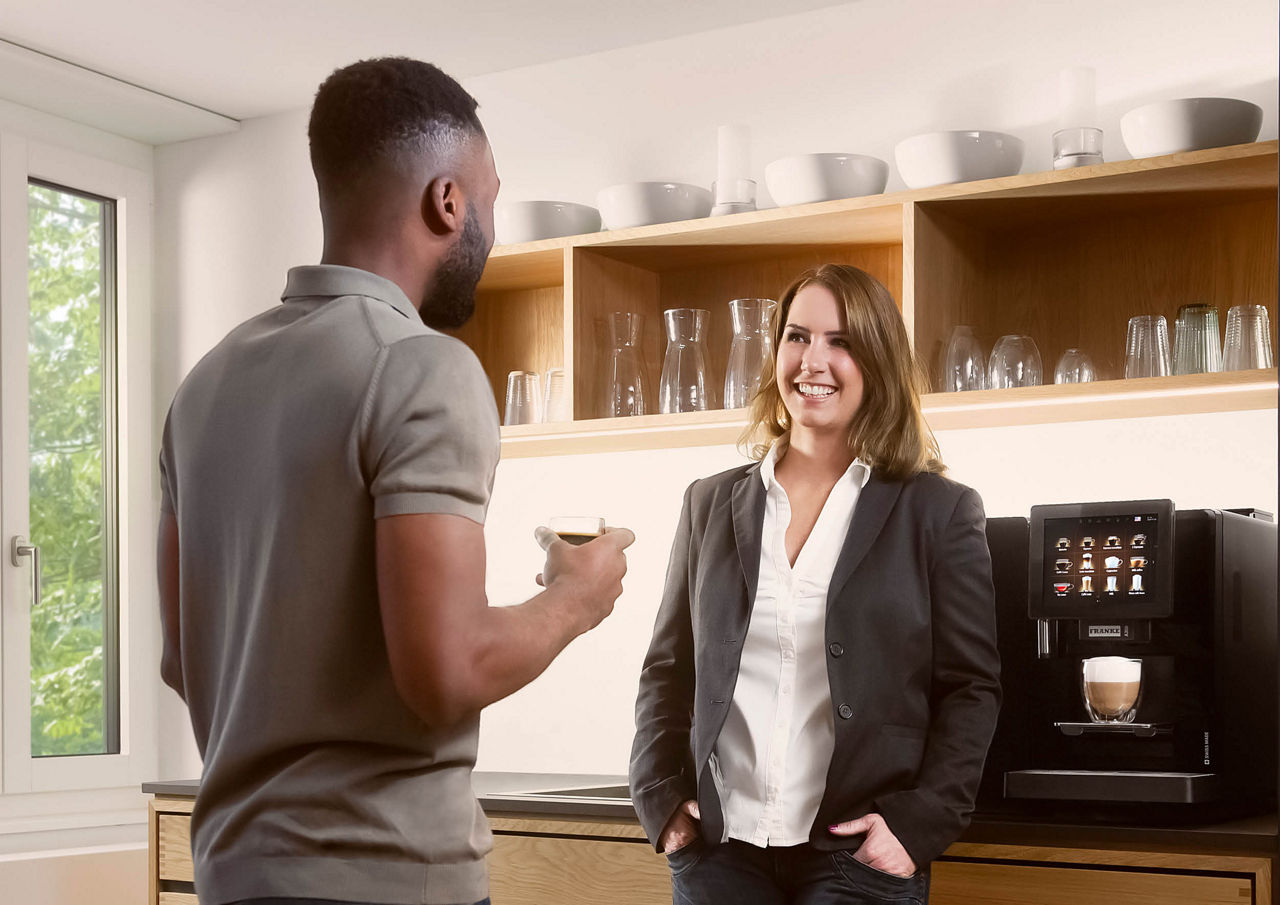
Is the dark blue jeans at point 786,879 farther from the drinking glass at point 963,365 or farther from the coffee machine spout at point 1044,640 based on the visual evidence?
the drinking glass at point 963,365

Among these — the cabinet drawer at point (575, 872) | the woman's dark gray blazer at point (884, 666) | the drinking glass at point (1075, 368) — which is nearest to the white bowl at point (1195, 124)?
the drinking glass at point (1075, 368)

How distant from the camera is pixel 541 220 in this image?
304 cm

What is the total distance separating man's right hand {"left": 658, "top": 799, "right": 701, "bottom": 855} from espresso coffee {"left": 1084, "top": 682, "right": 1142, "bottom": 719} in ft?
1.82

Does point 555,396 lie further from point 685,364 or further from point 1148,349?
point 1148,349

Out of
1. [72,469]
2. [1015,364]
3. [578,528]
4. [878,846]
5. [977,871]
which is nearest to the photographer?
[578,528]

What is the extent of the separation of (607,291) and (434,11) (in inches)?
28.2

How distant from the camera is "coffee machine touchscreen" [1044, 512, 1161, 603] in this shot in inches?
75.3

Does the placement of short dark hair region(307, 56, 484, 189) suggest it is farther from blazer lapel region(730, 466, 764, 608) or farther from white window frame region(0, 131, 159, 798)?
white window frame region(0, 131, 159, 798)

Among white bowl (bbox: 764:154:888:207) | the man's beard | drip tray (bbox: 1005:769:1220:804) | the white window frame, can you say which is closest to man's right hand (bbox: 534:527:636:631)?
the man's beard

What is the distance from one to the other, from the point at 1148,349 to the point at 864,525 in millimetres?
815

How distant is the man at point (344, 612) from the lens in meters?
0.93

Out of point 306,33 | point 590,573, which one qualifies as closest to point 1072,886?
point 590,573

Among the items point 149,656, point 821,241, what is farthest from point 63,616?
point 821,241

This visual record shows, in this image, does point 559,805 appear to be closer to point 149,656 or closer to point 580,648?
point 580,648
